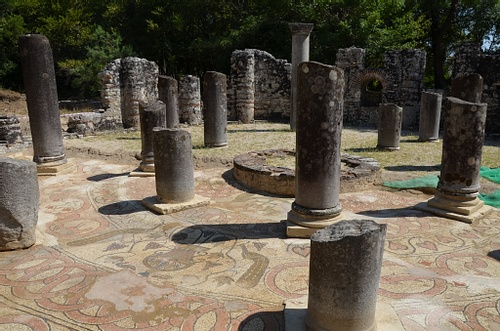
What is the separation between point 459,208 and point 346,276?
4245 mm

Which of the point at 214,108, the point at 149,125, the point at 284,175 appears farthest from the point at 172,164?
the point at 214,108

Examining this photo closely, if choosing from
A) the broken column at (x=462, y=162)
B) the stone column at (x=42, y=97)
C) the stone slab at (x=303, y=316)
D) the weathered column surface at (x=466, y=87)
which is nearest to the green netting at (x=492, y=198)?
the broken column at (x=462, y=162)

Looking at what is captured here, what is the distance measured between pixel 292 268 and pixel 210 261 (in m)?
1.03

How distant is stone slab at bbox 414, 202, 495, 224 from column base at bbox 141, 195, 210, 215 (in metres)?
3.84

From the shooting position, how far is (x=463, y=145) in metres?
6.47

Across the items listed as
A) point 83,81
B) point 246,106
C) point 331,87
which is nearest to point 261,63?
point 246,106

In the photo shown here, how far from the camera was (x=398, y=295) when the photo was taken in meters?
4.21

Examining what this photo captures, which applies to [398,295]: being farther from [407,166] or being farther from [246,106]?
[246,106]

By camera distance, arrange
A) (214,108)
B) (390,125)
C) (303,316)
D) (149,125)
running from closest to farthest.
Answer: (303,316)
(149,125)
(390,125)
(214,108)

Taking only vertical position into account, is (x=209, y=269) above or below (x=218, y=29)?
below

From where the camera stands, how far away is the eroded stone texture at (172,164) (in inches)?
269

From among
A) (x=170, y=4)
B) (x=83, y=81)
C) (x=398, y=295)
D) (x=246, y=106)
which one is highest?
(x=170, y=4)

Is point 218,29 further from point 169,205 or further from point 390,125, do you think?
point 169,205

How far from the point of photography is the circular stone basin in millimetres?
8117
